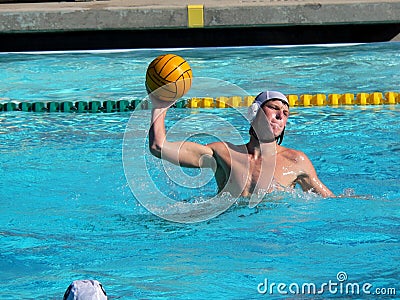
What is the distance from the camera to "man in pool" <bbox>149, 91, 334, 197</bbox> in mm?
4070

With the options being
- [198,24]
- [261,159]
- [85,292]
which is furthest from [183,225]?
[198,24]

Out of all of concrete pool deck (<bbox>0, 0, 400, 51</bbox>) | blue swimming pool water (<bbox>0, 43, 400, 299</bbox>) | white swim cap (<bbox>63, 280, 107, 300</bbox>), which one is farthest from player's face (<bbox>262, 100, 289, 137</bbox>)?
concrete pool deck (<bbox>0, 0, 400, 51</bbox>)

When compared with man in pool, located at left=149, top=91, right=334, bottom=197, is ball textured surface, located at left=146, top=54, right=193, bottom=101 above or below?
above

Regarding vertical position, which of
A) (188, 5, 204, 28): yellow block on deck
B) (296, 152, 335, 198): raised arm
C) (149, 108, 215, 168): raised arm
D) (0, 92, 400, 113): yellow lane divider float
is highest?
(149, 108, 215, 168): raised arm

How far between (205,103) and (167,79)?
3488 mm

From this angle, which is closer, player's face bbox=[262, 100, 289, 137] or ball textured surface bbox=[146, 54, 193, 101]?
ball textured surface bbox=[146, 54, 193, 101]

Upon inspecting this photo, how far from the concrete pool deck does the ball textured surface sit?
4.84 meters

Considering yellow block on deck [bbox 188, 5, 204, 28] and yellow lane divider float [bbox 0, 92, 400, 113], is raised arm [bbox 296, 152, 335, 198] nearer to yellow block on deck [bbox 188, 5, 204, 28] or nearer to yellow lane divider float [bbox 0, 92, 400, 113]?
yellow lane divider float [bbox 0, 92, 400, 113]

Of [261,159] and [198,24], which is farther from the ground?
[261,159]

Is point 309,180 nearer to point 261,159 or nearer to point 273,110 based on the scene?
point 261,159

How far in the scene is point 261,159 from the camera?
13.9 ft

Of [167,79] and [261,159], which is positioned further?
[261,159]

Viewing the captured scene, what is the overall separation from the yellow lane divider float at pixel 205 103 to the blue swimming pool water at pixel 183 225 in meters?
0.09

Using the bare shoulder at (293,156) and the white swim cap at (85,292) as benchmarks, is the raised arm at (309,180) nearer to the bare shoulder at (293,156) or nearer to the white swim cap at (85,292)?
the bare shoulder at (293,156)
